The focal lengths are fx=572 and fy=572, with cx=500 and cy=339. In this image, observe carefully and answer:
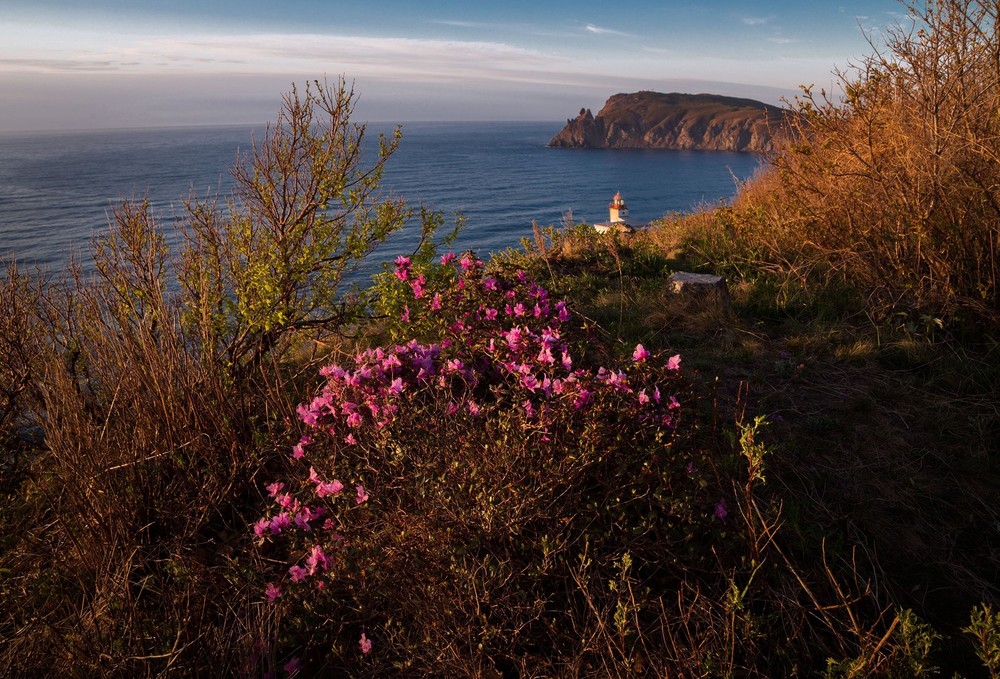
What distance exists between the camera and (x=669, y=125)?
15475 centimetres

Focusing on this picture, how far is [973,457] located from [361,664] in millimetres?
3713

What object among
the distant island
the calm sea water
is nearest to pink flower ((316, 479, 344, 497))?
the calm sea water

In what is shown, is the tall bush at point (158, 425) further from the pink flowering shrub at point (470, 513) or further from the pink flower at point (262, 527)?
the pink flowering shrub at point (470, 513)

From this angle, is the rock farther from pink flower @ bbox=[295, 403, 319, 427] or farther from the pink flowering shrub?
pink flower @ bbox=[295, 403, 319, 427]

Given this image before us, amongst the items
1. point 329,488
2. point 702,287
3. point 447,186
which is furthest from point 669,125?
point 329,488

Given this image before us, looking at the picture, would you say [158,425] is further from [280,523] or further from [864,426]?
[864,426]

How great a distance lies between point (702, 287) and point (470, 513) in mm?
4661

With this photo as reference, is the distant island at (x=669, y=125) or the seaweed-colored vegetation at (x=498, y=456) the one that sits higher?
the distant island at (x=669, y=125)

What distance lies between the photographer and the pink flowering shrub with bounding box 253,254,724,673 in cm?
218

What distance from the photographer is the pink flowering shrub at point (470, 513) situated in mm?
2178

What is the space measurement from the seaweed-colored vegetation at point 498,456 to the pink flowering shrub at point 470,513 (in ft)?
0.06

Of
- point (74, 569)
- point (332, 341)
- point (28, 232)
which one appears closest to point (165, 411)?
point (74, 569)

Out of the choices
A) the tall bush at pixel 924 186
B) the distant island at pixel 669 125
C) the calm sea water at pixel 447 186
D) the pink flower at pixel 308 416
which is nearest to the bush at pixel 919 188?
Answer: the tall bush at pixel 924 186

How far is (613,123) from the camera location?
6260 inches
